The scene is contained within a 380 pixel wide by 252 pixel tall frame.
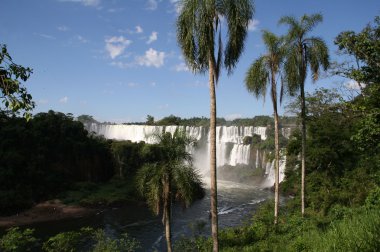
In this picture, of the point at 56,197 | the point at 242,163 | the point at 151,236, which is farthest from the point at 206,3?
the point at 242,163

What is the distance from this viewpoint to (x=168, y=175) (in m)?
17.9

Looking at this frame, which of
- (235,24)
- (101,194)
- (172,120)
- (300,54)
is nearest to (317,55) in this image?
(300,54)

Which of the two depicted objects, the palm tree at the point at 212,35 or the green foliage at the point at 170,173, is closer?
the palm tree at the point at 212,35

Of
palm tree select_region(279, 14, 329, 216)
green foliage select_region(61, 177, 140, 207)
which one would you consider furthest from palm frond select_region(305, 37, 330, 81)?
green foliage select_region(61, 177, 140, 207)

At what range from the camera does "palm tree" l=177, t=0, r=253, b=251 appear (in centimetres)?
1148

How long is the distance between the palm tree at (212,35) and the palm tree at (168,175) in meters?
5.53

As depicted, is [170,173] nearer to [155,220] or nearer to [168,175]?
[168,175]

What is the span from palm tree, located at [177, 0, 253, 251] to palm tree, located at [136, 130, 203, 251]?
5.53m

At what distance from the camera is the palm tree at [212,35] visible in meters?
11.5

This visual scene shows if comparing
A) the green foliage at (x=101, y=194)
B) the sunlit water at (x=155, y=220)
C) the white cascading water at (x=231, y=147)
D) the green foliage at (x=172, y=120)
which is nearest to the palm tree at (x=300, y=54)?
the sunlit water at (x=155, y=220)

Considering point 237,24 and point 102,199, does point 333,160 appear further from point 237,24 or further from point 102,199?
point 102,199

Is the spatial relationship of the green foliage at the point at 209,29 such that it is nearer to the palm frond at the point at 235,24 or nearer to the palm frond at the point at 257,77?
the palm frond at the point at 235,24

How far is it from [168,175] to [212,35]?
844 centimetres

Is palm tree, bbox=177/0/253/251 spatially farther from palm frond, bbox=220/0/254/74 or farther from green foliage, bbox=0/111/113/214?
green foliage, bbox=0/111/113/214
